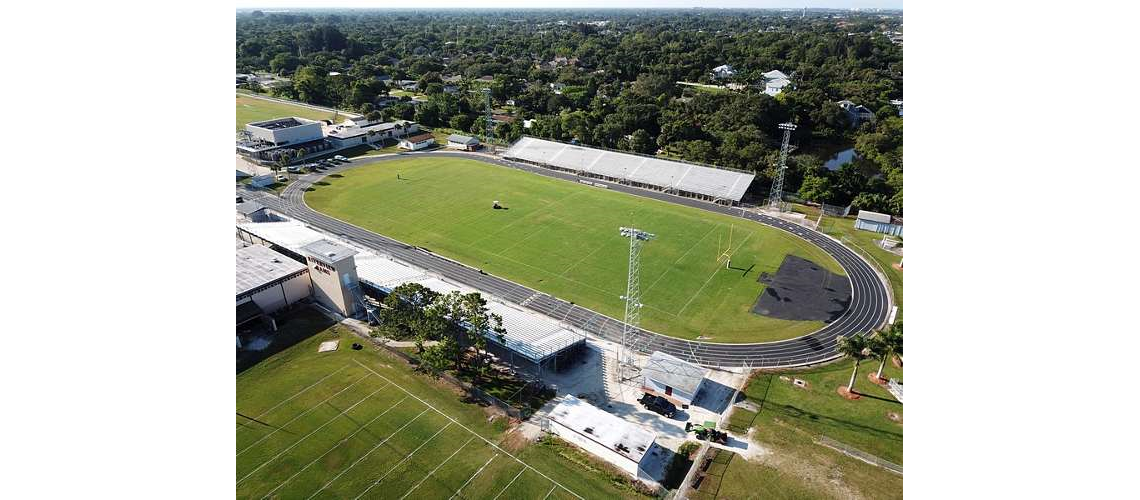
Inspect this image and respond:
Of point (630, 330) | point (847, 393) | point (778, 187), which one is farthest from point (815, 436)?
point (778, 187)

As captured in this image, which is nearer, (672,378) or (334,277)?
(672,378)

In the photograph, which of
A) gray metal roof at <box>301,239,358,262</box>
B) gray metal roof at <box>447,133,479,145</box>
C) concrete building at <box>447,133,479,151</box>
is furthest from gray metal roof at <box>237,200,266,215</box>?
gray metal roof at <box>447,133,479,145</box>

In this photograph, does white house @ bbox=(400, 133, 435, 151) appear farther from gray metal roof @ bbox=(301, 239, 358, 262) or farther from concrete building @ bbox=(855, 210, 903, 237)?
concrete building @ bbox=(855, 210, 903, 237)

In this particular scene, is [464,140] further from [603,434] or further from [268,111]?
[603,434]
